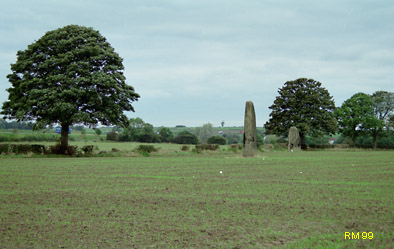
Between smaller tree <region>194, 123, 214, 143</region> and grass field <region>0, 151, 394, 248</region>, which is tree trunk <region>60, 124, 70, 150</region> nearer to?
grass field <region>0, 151, 394, 248</region>

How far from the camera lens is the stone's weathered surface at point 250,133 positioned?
90.2ft

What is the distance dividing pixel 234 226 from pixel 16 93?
81.1 ft

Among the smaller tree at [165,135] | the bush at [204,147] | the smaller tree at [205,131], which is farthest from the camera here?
the smaller tree at [205,131]

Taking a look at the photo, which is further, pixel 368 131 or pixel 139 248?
pixel 368 131

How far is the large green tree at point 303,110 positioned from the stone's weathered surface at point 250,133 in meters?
20.7

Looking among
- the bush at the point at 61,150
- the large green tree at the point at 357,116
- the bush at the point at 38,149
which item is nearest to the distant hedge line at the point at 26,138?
the bush at the point at 61,150

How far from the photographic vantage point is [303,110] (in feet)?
159

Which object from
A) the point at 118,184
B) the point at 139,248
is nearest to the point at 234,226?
the point at 139,248

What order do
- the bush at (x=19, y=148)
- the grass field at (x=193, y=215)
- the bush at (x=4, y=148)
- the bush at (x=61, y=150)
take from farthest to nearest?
1. the bush at (x=61, y=150)
2. the bush at (x=19, y=148)
3. the bush at (x=4, y=148)
4. the grass field at (x=193, y=215)

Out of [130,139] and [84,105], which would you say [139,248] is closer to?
[84,105]

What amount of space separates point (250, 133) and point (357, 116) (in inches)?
1449

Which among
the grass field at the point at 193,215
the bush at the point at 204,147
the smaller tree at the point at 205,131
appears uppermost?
the smaller tree at the point at 205,131

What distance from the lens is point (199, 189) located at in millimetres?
10133

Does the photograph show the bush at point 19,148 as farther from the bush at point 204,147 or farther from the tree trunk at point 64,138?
the bush at point 204,147
